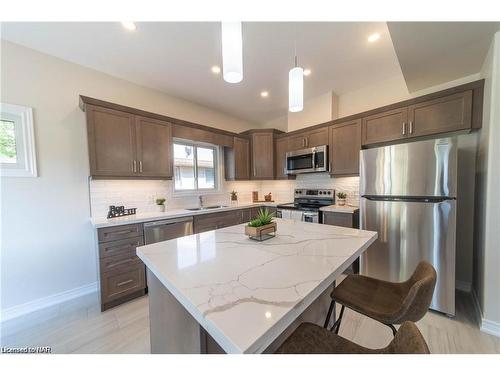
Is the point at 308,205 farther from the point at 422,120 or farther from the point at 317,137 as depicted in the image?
the point at 422,120

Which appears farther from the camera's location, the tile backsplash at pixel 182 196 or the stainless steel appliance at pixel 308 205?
the stainless steel appliance at pixel 308 205

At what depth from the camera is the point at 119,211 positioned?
2477 mm

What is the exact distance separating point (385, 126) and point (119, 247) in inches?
142

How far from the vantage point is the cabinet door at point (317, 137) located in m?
3.19

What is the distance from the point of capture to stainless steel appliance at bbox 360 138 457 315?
1852 mm

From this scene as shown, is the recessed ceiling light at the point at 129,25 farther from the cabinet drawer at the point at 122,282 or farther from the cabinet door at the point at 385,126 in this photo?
the cabinet door at the point at 385,126

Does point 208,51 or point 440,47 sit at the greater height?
point 208,51

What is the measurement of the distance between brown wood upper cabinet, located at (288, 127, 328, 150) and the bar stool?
239cm

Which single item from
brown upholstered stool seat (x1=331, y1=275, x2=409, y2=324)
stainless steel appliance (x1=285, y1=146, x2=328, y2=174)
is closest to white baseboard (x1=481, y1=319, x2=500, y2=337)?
brown upholstered stool seat (x1=331, y1=275, x2=409, y2=324)

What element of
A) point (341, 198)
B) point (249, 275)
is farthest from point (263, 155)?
point (249, 275)

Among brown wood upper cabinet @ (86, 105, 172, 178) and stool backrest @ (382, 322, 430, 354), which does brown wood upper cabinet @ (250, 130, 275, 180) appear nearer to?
brown wood upper cabinet @ (86, 105, 172, 178)

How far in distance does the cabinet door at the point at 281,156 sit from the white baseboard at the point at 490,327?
2840mm

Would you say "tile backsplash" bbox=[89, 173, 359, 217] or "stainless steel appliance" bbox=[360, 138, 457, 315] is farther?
"tile backsplash" bbox=[89, 173, 359, 217]

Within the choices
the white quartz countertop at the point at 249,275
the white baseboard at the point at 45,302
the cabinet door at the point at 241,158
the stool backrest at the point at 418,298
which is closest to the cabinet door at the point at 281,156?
the cabinet door at the point at 241,158
